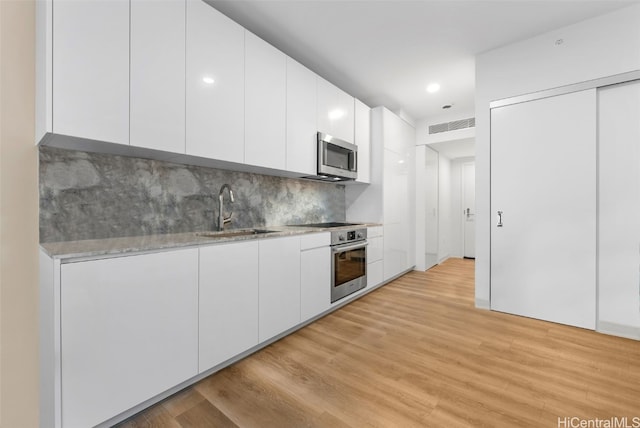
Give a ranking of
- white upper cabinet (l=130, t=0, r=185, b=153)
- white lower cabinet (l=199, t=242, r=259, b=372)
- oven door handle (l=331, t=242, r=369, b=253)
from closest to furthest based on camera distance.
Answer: white upper cabinet (l=130, t=0, r=185, b=153), white lower cabinet (l=199, t=242, r=259, b=372), oven door handle (l=331, t=242, r=369, b=253)

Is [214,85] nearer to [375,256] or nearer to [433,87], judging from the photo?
[375,256]

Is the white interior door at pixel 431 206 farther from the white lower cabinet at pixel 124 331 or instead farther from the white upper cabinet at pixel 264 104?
the white lower cabinet at pixel 124 331

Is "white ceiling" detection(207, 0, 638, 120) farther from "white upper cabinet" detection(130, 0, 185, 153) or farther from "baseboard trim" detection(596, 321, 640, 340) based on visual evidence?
"baseboard trim" detection(596, 321, 640, 340)

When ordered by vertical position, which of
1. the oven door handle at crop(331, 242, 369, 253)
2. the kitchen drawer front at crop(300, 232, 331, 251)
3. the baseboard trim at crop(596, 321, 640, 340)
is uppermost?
the kitchen drawer front at crop(300, 232, 331, 251)

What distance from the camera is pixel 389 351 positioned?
201 centimetres

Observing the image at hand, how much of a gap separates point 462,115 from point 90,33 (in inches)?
177

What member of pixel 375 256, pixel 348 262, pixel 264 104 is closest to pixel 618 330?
pixel 375 256

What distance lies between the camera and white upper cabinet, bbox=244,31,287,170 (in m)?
2.09

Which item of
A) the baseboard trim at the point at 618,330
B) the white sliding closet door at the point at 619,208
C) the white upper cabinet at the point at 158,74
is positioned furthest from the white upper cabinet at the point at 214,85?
the baseboard trim at the point at 618,330

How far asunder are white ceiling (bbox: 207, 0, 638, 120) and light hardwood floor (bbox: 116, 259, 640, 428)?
2632 millimetres

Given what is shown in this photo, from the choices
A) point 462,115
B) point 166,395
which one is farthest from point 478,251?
point 166,395

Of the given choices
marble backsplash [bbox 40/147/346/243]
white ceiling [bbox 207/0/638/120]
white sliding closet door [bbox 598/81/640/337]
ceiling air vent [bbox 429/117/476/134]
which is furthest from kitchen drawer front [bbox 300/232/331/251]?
ceiling air vent [bbox 429/117/476/134]

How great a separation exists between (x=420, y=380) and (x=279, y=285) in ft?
3.73

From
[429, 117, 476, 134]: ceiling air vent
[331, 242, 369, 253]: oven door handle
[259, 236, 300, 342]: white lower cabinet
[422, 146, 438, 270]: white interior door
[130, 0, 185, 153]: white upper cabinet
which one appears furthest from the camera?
[422, 146, 438, 270]: white interior door
